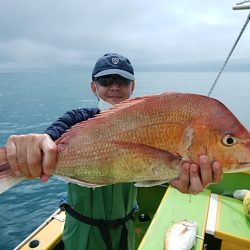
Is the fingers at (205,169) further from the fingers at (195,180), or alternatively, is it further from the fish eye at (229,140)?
the fish eye at (229,140)

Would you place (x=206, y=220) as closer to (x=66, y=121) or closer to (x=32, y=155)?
(x=66, y=121)

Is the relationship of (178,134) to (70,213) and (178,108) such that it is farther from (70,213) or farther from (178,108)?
(70,213)

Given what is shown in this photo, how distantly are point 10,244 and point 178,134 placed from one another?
24.7 ft

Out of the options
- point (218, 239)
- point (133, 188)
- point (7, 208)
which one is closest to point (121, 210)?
point (133, 188)

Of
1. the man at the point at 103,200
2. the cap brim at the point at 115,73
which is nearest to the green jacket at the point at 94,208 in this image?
the man at the point at 103,200

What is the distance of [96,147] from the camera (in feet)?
5.50

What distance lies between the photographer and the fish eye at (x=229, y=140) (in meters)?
1.66

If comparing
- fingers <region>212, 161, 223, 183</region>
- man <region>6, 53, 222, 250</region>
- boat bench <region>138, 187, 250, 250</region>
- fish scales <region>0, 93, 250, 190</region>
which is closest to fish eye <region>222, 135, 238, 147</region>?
fish scales <region>0, 93, 250, 190</region>

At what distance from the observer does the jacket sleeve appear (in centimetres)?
233

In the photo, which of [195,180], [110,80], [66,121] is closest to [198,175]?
[195,180]

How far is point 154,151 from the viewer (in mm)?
1625

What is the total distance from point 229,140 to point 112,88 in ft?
4.94

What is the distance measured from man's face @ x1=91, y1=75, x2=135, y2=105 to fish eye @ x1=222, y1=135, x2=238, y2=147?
141cm

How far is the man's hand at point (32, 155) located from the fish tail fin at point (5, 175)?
0.02 meters
